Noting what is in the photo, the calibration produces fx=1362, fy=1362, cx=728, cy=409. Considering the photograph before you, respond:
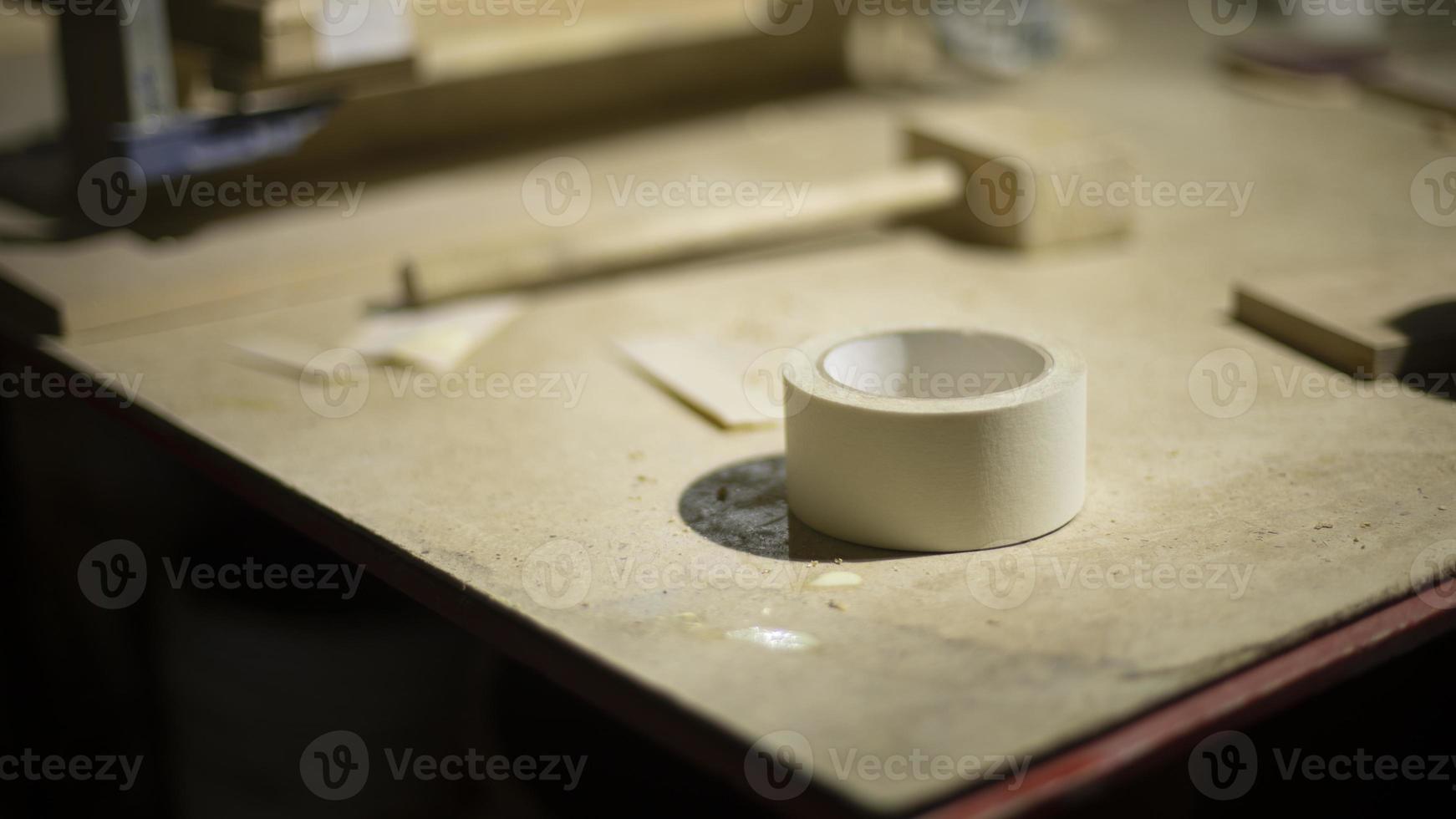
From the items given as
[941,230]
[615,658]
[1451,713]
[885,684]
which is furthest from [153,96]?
[1451,713]

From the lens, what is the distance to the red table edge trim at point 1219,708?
992 millimetres

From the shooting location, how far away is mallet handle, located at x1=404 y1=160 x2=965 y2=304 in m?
2.09

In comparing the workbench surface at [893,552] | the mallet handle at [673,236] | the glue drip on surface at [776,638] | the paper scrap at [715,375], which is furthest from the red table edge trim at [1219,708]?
the mallet handle at [673,236]

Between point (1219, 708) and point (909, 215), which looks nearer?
Result: point (1219, 708)

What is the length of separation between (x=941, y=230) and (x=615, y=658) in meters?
1.46

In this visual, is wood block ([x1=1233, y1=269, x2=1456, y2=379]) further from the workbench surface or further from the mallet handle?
the mallet handle

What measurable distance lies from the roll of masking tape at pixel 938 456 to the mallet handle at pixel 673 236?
781 mm

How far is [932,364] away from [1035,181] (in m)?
0.84

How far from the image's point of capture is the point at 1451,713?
1792 millimetres

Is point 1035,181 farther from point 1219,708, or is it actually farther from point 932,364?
point 1219,708

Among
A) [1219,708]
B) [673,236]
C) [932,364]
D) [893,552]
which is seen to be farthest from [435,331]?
[1219,708]

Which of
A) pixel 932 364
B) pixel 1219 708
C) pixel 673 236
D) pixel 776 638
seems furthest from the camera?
pixel 673 236

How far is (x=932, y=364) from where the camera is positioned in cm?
153

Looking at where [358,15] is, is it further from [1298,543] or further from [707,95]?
[1298,543]
